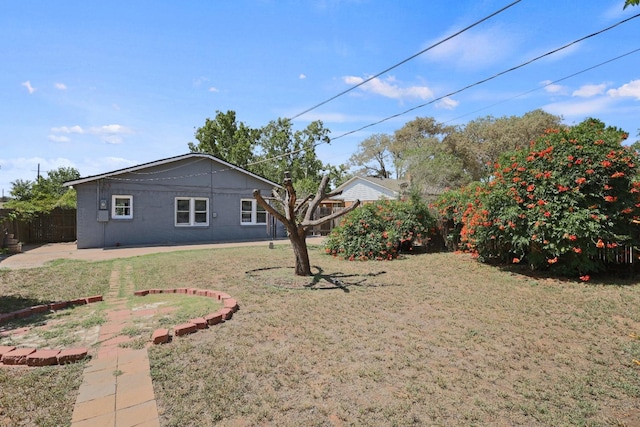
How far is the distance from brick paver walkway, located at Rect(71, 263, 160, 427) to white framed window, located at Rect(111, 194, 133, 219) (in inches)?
479

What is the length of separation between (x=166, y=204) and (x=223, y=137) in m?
13.6

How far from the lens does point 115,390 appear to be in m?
2.64

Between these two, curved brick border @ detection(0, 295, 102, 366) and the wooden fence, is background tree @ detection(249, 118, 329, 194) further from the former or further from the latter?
curved brick border @ detection(0, 295, 102, 366)

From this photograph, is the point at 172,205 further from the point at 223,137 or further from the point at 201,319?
the point at 223,137

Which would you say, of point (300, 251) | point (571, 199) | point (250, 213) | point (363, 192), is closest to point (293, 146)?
point (363, 192)

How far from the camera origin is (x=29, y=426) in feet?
7.14


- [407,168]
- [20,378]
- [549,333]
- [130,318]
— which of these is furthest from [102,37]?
[407,168]

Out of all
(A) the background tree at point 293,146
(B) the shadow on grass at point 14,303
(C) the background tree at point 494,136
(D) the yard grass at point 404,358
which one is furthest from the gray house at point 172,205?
(C) the background tree at point 494,136

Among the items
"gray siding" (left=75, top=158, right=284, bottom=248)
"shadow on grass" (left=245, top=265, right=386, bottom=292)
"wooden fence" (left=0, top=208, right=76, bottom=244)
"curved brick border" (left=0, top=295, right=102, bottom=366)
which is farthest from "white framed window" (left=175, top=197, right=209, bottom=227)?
"curved brick border" (left=0, top=295, right=102, bottom=366)

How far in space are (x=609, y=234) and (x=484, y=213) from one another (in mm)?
2161

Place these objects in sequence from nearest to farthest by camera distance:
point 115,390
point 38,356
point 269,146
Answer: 1. point 115,390
2. point 38,356
3. point 269,146

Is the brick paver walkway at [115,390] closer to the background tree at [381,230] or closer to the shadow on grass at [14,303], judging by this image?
the shadow on grass at [14,303]

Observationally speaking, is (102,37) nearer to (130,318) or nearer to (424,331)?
(130,318)

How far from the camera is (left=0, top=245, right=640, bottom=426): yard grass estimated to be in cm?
240
